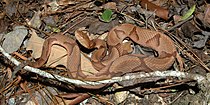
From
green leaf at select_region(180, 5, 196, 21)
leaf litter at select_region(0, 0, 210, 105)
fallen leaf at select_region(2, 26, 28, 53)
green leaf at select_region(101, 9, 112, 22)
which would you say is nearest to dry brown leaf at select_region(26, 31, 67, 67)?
leaf litter at select_region(0, 0, 210, 105)

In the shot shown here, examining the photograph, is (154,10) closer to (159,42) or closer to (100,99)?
(159,42)

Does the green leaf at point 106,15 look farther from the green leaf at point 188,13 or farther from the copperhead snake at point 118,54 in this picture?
the green leaf at point 188,13

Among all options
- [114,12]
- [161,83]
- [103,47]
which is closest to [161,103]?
[161,83]

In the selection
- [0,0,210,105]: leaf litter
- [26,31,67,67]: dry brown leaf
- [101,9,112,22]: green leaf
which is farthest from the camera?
[101,9,112,22]: green leaf

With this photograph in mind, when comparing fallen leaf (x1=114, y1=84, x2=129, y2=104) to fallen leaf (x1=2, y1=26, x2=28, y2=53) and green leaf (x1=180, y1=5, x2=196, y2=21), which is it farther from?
fallen leaf (x1=2, y1=26, x2=28, y2=53)

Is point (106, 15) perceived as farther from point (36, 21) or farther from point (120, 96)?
point (120, 96)

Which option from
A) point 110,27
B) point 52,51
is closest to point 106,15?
point 110,27

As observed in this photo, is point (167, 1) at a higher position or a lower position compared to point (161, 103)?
higher

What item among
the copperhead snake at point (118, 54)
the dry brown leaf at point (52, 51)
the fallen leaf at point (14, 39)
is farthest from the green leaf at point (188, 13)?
the fallen leaf at point (14, 39)
